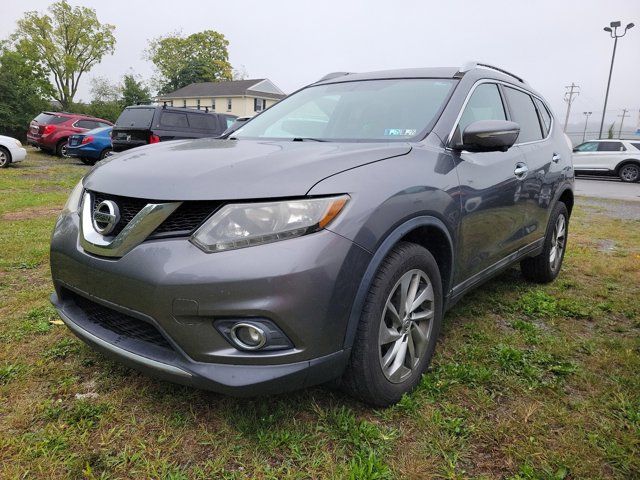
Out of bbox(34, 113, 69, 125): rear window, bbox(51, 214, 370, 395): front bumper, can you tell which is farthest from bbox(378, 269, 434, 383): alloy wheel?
bbox(34, 113, 69, 125): rear window

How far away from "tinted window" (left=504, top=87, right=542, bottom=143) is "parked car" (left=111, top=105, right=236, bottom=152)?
8.02m

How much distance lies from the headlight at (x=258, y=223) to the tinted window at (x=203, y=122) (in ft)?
38.1

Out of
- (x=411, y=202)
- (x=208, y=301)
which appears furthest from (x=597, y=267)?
(x=208, y=301)

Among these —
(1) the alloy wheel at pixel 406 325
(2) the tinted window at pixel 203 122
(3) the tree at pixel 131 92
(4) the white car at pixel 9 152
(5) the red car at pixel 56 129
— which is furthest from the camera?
(3) the tree at pixel 131 92

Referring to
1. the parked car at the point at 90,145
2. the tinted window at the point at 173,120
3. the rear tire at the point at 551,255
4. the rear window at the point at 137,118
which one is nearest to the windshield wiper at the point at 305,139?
the rear tire at the point at 551,255

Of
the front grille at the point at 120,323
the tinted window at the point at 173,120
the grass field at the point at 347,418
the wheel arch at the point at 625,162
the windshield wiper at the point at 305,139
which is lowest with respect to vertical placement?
the wheel arch at the point at 625,162

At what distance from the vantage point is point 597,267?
4.84 m

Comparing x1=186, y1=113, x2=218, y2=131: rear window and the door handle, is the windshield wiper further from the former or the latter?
x1=186, y1=113, x2=218, y2=131: rear window

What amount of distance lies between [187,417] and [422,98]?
2.13 metres

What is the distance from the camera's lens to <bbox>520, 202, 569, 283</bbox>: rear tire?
401cm

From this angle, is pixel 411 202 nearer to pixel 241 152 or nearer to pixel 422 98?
pixel 241 152

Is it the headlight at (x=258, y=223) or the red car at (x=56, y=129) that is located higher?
the headlight at (x=258, y=223)

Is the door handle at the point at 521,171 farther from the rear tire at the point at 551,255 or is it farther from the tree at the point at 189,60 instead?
the tree at the point at 189,60

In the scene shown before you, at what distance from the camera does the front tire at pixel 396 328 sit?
77.0 inches
